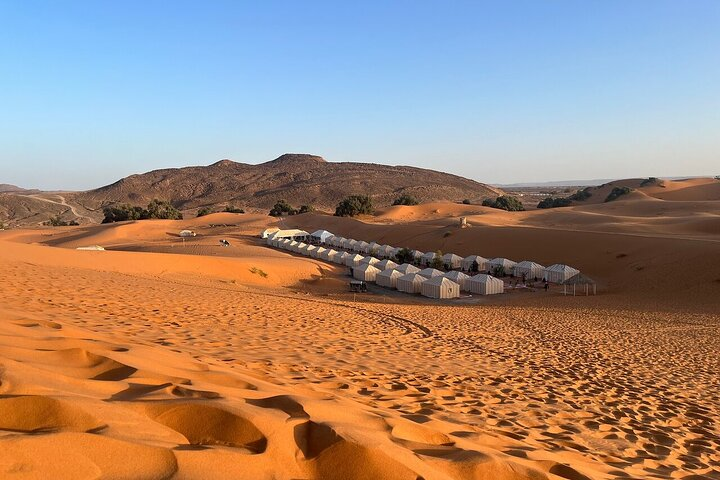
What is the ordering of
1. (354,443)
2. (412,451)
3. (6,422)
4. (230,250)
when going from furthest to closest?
(230,250)
(412,451)
(354,443)
(6,422)

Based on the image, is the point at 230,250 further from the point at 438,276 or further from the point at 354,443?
the point at 354,443

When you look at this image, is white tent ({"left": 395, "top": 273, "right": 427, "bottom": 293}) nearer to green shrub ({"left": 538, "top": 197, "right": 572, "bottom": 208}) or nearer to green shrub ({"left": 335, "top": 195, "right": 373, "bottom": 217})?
green shrub ({"left": 335, "top": 195, "right": 373, "bottom": 217})

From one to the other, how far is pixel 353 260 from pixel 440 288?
38.2 ft

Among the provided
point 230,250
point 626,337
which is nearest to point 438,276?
point 626,337

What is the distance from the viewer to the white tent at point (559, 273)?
29.4 metres

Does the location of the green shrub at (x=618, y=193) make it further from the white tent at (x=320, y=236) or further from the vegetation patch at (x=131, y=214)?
the vegetation patch at (x=131, y=214)

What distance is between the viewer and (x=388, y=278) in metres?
31.5

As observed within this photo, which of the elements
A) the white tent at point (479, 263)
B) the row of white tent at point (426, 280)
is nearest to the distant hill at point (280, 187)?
the white tent at point (479, 263)

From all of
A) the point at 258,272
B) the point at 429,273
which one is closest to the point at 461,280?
the point at 429,273

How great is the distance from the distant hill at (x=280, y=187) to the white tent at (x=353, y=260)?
61377 millimetres

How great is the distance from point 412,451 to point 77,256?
23461 millimetres

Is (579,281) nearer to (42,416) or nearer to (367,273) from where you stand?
(367,273)

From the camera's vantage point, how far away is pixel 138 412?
10.3 ft

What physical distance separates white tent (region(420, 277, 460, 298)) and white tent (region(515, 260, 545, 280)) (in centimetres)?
739
